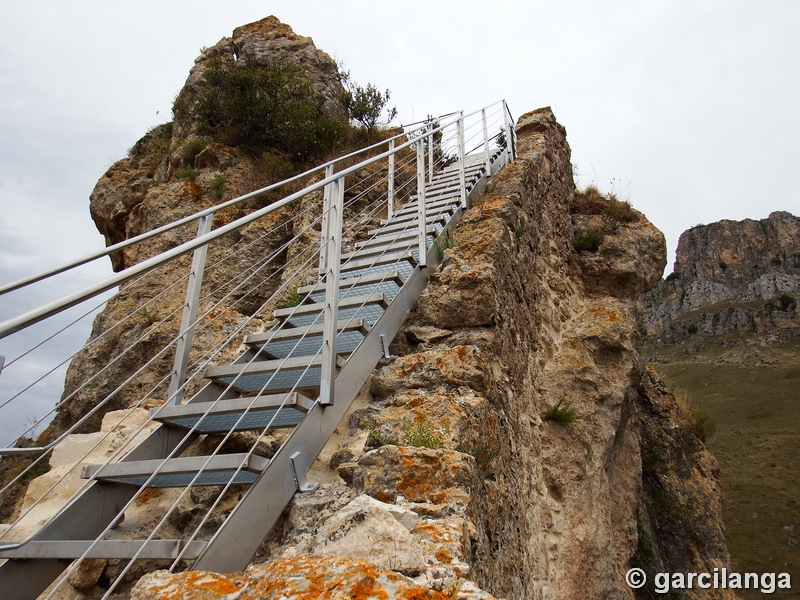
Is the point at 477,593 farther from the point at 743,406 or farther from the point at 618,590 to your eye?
the point at 743,406

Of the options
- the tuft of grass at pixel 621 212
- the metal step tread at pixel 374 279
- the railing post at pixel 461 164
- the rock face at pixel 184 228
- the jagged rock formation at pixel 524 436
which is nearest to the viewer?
the jagged rock formation at pixel 524 436

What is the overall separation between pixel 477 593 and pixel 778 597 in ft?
99.5

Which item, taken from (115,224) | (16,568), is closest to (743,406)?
(115,224)

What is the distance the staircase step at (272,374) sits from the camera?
3258 mm

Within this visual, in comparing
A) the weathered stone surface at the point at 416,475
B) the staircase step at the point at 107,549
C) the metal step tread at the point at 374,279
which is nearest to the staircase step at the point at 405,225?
the metal step tread at the point at 374,279

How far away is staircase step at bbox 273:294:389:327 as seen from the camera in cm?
409

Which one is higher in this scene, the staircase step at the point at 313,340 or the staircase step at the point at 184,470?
the staircase step at the point at 313,340

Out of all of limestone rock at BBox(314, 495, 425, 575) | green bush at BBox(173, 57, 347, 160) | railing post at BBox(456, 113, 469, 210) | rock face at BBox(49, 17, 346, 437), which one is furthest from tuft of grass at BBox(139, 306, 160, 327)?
limestone rock at BBox(314, 495, 425, 575)

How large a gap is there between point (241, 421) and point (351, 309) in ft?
Result: 4.35

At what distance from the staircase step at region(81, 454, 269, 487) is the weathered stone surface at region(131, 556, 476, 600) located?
564 mm

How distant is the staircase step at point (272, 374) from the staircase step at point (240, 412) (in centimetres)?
16

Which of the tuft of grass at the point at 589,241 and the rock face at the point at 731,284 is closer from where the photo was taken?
the tuft of grass at the point at 589,241

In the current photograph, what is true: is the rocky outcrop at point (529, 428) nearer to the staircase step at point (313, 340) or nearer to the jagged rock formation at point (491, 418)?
the jagged rock formation at point (491, 418)

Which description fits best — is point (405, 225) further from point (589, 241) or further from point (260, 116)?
point (260, 116)
